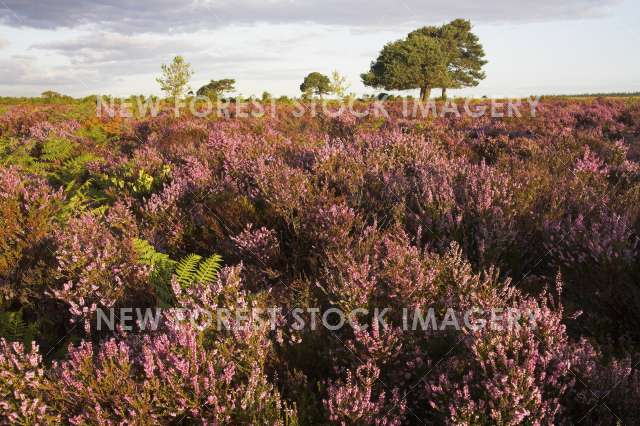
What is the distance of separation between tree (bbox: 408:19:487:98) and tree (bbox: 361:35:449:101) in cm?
953

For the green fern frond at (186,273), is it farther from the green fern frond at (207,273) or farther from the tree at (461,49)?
the tree at (461,49)

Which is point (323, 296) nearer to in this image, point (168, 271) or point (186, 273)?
point (186, 273)

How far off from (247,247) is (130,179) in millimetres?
2589

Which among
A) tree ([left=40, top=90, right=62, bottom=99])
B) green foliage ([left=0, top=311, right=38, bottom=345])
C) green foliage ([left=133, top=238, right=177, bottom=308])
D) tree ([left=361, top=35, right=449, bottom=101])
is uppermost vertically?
tree ([left=361, top=35, right=449, bottom=101])

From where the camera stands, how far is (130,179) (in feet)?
16.4

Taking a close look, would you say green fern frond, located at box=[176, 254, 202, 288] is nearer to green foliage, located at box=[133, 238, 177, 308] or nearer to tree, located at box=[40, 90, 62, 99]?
green foliage, located at box=[133, 238, 177, 308]

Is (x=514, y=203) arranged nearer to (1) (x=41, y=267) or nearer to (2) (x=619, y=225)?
(2) (x=619, y=225)

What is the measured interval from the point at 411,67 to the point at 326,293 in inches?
1840

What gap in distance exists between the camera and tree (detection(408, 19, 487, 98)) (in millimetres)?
57250

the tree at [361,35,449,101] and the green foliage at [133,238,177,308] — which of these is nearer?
the green foliage at [133,238,177,308]

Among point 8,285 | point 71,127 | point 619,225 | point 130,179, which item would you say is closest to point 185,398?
point 8,285

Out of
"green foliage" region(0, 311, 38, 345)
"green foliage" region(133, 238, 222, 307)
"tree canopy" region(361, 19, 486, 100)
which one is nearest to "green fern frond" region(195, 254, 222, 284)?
"green foliage" region(133, 238, 222, 307)

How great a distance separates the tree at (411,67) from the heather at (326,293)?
139 ft

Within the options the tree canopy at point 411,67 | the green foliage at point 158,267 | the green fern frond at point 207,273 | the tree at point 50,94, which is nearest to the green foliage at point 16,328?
the green foliage at point 158,267
